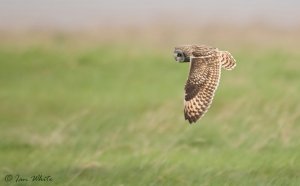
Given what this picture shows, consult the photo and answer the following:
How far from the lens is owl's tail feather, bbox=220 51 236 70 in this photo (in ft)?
26.9

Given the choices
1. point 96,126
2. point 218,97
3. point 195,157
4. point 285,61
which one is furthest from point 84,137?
point 285,61

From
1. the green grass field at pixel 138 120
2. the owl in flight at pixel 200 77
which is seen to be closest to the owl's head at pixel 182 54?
the owl in flight at pixel 200 77

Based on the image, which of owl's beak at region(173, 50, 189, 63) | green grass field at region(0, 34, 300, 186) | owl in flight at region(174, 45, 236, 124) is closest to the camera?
owl's beak at region(173, 50, 189, 63)

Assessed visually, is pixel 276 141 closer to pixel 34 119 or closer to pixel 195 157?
pixel 195 157

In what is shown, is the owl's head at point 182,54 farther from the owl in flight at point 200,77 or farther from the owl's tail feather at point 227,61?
the owl's tail feather at point 227,61

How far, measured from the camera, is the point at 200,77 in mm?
8250

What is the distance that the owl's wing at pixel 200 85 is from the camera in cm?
821

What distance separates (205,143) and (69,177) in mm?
2459

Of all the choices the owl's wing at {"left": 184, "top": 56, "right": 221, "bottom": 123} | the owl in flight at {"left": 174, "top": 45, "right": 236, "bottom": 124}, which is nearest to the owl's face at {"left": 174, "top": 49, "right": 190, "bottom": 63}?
the owl in flight at {"left": 174, "top": 45, "right": 236, "bottom": 124}

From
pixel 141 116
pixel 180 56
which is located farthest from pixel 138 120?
pixel 180 56

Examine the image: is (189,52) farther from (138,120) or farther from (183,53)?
(138,120)

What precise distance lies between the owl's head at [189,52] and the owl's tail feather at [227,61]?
0.29ft

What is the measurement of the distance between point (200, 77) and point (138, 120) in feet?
16.9

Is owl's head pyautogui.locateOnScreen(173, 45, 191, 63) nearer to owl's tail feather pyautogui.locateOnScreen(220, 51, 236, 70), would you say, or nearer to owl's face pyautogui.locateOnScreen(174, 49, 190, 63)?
owl's face pyautogui.locateOnScreen(174, 49, 190, 63)
